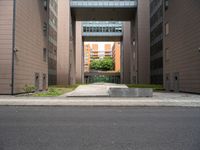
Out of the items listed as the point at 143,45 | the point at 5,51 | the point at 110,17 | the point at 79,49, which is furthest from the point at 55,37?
the point at 5,51

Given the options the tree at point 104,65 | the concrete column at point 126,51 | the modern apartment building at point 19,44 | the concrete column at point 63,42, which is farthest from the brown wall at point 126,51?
the tree at point 104,65

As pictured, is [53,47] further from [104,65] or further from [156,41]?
[104,65]

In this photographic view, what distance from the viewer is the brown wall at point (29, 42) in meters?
25.7

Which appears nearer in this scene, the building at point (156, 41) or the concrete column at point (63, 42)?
the building at point (156, 41)

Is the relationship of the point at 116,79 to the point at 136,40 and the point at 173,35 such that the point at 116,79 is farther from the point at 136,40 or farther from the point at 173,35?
the point at 173,35

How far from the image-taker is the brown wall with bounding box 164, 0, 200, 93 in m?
25.8

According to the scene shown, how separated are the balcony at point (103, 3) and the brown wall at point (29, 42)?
58.3 feet

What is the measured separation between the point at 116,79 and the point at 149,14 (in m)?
50.7

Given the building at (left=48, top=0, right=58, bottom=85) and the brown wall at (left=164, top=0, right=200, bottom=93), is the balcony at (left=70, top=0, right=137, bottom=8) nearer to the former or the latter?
the building at (left=48, top=0, right=58, bottom=85)

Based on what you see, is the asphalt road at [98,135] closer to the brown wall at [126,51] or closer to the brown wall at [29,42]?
the brown wall at [29,42]

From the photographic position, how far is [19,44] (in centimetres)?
2583

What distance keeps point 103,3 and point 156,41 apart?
517 inches

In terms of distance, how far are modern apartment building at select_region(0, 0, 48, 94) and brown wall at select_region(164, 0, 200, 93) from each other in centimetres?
1679

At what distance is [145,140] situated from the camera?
640 cm
